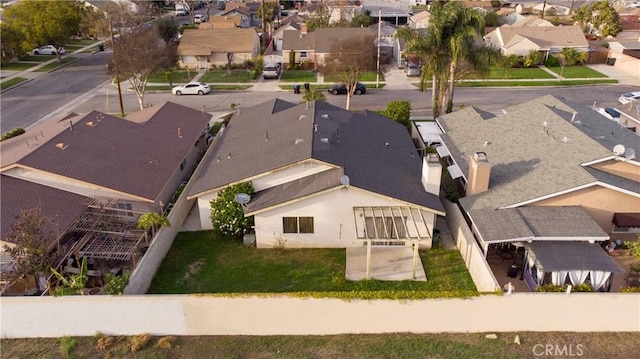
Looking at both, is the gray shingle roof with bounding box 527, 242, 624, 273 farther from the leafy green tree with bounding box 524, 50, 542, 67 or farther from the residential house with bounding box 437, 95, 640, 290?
the leafy green tree with bounding box 524, 50, 542, 67

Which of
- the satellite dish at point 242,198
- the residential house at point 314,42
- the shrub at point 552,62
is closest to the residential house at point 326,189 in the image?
the satellite dish at point 242,198

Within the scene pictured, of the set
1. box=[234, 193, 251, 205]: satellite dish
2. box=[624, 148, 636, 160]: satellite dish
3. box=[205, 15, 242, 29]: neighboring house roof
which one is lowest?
box=[234, 193, 251, 205]: satellite dish

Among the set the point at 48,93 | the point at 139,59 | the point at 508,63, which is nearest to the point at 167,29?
the point at 48,93

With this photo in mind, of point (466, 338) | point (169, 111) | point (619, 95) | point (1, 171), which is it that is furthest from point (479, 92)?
point (1, 171)

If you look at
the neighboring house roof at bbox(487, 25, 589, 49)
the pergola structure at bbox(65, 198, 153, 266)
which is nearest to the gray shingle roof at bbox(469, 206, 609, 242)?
the pergola structure at bbox(65, 198, 153, 266)

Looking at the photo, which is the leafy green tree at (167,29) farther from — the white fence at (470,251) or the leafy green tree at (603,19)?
the leafy green tree at (603,19)
